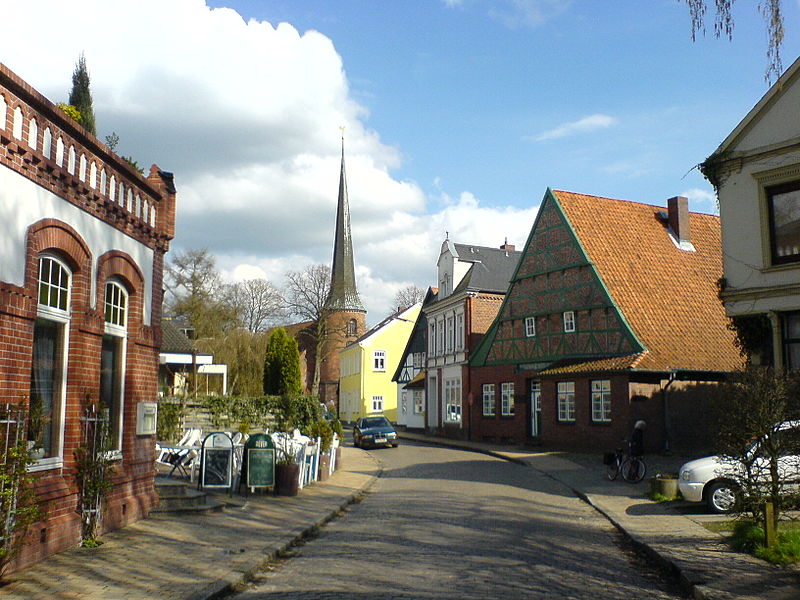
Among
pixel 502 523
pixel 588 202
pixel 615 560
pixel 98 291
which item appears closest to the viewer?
pixel 615 560

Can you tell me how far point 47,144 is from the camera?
9062 mm

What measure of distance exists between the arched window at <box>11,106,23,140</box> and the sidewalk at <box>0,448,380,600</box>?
4.57 meters

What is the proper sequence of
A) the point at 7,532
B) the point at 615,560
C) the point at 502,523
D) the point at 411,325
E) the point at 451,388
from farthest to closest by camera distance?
1. the point at 411,325
2. the point at 451,388
3. the point at 502,523
4. the point at 615,560
5. the point at 7,532

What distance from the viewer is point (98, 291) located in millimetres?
10516

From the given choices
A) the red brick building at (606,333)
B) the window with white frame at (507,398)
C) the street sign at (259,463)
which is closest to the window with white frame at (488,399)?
the red brick building at (606,333)

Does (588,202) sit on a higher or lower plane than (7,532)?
higher

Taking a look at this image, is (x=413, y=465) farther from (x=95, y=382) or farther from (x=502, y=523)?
(x=95, y=382)

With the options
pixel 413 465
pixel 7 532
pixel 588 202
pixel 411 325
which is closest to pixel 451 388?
pixel 588 202

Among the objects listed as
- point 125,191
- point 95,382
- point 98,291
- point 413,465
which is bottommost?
point 413,465

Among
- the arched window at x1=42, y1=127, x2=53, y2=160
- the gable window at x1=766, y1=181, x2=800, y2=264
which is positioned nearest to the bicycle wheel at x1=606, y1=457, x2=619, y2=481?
the gable window at x1=766, y1=181, x2=800, y2=264

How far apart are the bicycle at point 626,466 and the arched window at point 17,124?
50.8ft

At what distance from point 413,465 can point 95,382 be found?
15643 mm

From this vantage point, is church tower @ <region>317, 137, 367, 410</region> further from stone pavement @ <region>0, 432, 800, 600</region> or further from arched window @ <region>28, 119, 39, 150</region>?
arched window @ <region>28, 119, 39, 150</region>

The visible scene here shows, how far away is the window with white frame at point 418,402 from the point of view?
48.9 m
